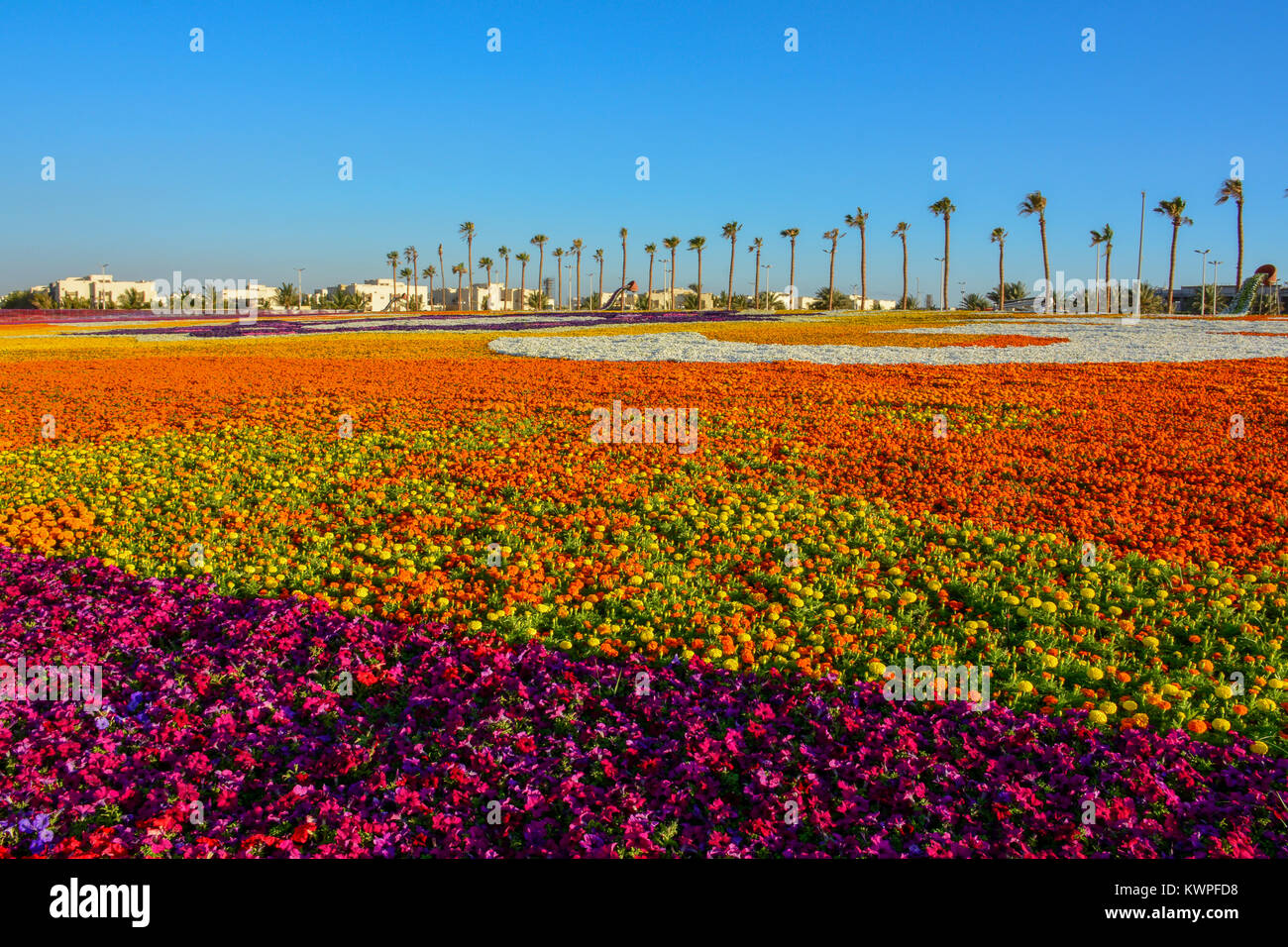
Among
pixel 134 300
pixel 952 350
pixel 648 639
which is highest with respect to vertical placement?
pixel 134 300

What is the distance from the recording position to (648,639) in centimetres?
573

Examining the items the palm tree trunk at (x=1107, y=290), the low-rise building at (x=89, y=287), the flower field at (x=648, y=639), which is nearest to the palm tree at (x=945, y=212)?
the palm tree trunk at (x=1107, y=290)

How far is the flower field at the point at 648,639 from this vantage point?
3.95m

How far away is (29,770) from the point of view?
13.6 ft

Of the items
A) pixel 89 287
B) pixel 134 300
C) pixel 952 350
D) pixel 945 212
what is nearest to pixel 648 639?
pixel 952 350

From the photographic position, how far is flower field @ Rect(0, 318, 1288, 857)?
3.95 m

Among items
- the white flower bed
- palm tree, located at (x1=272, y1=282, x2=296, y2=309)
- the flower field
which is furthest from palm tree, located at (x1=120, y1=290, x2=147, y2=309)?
the flower field

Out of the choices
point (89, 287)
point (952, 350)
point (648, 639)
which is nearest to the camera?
point (648, 639)

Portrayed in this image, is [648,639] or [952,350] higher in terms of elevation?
[952,350]

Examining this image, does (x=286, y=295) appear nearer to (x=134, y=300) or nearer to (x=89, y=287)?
(x=134, y=300)

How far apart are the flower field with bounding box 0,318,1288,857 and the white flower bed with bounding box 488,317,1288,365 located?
11.7 m

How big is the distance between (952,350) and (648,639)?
78.0 ft

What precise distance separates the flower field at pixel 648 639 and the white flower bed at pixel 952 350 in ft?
38.5
